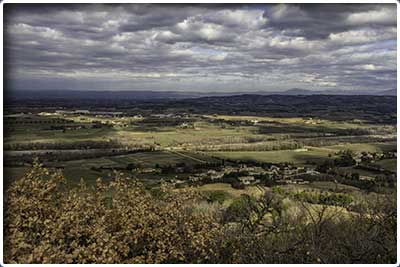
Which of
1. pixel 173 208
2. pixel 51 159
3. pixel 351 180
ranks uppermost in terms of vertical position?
pixel 173 208

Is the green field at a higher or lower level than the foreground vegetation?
lower

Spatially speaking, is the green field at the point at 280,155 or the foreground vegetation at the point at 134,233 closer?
the foreground vegetation at the point at 134,233

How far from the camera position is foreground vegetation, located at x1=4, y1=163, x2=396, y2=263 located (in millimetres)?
5891

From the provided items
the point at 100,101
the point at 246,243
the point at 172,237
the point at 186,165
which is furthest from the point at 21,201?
the point at 100,101

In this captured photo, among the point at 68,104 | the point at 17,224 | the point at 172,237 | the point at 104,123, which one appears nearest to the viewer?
the point at 17,224

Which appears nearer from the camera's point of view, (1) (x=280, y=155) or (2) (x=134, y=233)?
(2) (x=134, y=233)

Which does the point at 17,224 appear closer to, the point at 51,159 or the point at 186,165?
the point at 51,159

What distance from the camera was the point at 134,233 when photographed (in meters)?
6.71

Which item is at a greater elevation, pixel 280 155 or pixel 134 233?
pixel 134 233

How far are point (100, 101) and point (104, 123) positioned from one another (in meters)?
12.4

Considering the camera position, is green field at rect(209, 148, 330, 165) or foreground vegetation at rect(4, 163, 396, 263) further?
green field at rect(209, 148, 330, 165)

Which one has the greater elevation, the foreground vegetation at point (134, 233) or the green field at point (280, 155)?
the foreground vegetation at point (134, 233)

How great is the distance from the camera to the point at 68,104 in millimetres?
37438

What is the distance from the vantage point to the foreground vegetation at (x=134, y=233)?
5.89 meters
